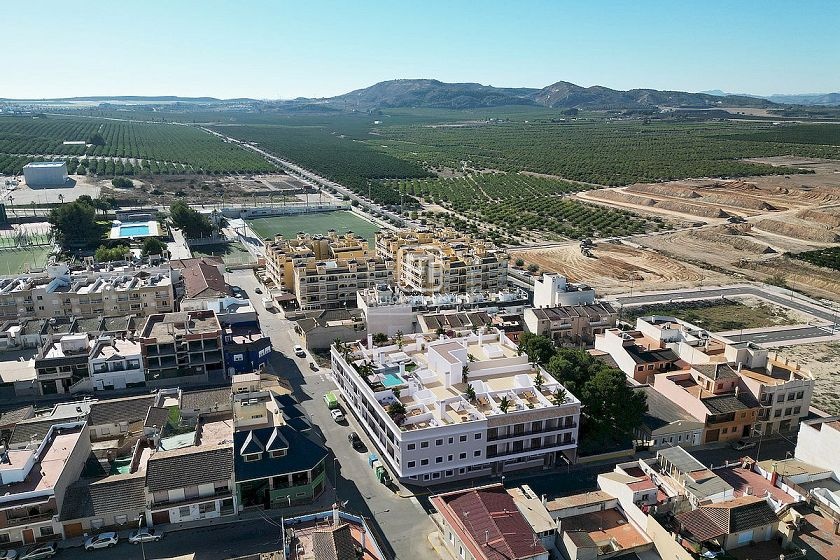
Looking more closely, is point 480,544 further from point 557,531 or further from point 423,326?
point 423,326

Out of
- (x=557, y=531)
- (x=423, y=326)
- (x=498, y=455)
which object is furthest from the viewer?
(x=423, y=326)

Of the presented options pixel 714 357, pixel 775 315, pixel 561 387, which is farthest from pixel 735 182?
pixel 561 387

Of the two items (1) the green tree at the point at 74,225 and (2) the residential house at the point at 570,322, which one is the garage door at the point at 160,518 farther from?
(1) the green tree at the point at 74,225

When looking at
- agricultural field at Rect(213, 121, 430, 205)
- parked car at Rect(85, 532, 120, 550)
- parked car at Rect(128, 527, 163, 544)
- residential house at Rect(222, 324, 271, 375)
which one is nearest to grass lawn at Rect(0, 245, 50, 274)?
residential house at Rect(222, 324, 271, 375)

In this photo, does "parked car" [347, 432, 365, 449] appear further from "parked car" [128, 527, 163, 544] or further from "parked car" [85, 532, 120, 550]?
"parked car" [85, 532, 120, 550]

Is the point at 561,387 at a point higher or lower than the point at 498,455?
higher

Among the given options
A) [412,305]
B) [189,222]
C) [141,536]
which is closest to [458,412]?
[141,536]
